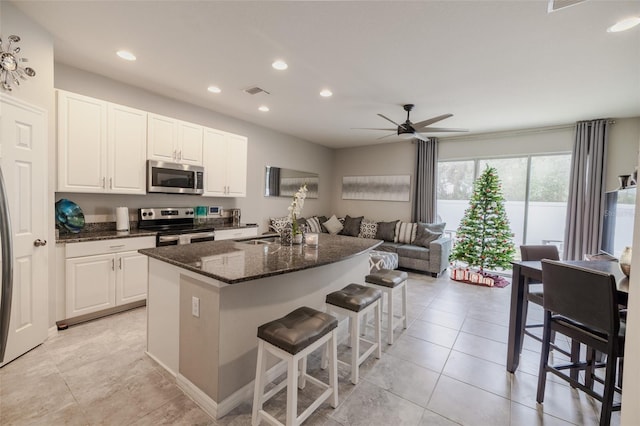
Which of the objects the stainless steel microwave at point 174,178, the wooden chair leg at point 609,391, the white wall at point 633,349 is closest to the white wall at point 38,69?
the stainless steel microwave at point 174,178

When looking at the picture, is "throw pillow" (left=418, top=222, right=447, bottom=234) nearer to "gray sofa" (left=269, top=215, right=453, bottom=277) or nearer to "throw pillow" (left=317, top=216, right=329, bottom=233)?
"gray sofa" (left=269, top=215, right=453, bottom=277)

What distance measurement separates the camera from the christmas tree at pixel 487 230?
4926mm

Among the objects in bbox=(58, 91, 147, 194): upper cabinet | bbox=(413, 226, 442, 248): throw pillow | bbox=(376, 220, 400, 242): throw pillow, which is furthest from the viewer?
bbox=(376, 220, 400, 242): throw pillow

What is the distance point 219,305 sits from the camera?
1.69 meters

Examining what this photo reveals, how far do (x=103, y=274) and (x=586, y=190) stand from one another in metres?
6.87

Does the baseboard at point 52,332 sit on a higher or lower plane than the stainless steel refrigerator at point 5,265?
lower

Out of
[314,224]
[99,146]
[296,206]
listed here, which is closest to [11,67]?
[99,146]

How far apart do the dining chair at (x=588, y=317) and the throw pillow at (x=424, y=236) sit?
3500 millimetres

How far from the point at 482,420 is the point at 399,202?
16.5ft

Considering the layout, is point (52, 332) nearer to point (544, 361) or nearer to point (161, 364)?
point (161, 364)

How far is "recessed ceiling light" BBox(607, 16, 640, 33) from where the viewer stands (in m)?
2.01

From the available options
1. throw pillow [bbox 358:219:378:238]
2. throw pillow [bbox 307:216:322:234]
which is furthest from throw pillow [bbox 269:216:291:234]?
throw pillow [bbox 358:219:378:238]

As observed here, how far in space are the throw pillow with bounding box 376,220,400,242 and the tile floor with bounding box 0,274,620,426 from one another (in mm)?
3290

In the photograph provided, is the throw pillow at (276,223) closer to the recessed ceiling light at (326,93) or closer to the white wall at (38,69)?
the recessed ceiling light at (326,93)
